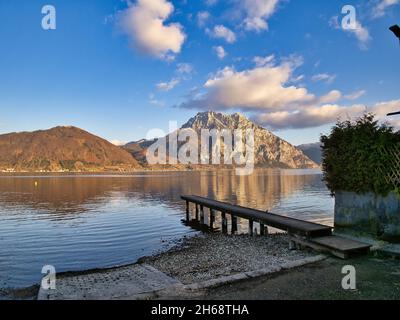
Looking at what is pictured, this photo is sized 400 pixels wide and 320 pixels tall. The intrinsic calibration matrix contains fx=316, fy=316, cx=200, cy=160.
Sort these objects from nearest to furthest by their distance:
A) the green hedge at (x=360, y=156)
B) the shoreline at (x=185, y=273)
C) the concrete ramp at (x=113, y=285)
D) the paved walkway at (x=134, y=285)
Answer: the paved walkway at (x=134, y=285), the concrete ramp at (x=113, y=285), the shoreline at (x=185, y=273), the green hedge at (x=360, y=156)

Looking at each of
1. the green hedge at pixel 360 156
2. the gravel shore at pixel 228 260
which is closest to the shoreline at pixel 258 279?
the gravel shore at pixel 228 260

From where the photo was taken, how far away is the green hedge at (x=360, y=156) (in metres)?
14.5

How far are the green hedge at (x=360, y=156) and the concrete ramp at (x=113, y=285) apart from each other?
10.1m

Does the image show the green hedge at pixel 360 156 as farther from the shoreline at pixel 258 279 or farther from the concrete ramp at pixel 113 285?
the concrete ramp at pixel 113 285

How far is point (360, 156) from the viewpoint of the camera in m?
15.5

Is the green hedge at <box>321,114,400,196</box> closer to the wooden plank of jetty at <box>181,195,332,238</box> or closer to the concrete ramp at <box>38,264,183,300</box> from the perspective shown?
the wooden plank of jetty at <box>181,195,332,238</box>

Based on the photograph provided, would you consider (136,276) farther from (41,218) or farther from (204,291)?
(41,218)

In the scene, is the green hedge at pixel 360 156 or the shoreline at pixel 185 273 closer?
the shoreline at pixel 185 273

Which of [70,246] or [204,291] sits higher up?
[204,291]

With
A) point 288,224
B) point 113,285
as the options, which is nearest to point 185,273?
point 113,285
